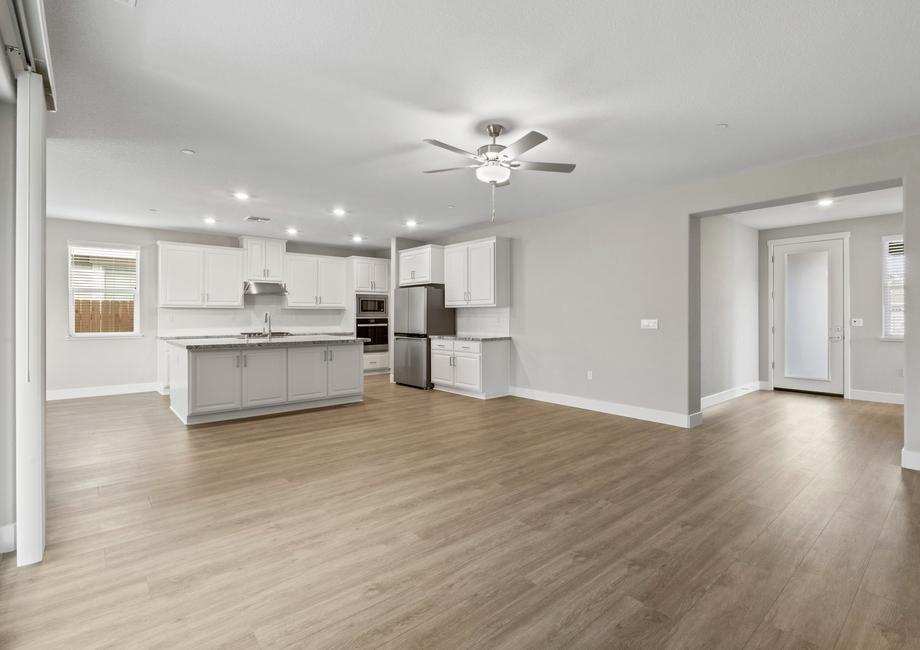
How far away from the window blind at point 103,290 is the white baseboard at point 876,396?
1098 centimetres

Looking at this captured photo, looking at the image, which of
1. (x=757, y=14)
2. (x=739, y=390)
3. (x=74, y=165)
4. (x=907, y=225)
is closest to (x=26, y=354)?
(x=74, y=165)

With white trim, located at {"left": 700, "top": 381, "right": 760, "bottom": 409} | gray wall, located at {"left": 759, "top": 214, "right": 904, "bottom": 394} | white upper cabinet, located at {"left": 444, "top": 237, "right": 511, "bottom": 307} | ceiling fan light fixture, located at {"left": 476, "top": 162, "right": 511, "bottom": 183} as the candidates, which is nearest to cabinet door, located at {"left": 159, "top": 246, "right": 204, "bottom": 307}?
white upper cabinet, located at {"left": 444, "top": 237, "right": 511, "bottom": 307}

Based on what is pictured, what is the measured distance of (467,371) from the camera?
6852 mm

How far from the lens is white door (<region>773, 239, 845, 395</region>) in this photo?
22.0ft

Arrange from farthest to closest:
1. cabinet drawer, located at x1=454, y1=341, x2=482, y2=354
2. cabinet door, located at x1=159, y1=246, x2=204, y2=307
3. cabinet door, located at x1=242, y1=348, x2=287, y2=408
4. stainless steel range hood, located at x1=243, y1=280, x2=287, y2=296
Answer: stainless steel range hood, located at x1=243, y1=280, x2=287, y2=296, cabinet door, located at x1=159, y1=246, x2=204, y2=307, cabinet drawer, located at x1=454, y1=341, x2=482, y2=354, cabinet door, located at x1=242, y1=348, x2=287, y2=408

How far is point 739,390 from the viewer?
682 cm

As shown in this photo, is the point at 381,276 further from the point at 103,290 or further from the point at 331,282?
the point at 103,290

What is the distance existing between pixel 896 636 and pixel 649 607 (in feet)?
2.92

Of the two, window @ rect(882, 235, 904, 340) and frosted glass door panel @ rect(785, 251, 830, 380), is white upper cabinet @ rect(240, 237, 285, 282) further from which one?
window @ rect(882, 235, 904, 340)

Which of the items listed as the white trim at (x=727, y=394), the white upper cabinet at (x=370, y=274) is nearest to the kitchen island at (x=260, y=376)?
the white upper cabinet at (x=370, y=274)

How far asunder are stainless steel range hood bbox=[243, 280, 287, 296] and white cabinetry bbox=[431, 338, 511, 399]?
120 inches

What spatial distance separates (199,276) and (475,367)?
15.7 ft

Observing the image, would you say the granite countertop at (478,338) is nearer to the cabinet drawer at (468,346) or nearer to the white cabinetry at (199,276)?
the cabinet drawer at (468,346)

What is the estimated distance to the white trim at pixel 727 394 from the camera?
19.8 ft
